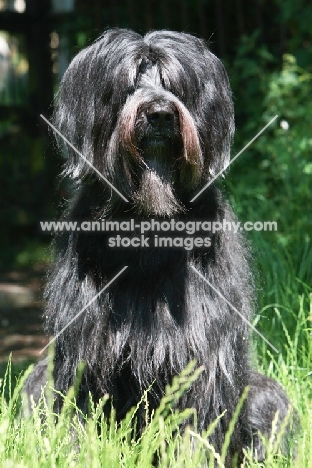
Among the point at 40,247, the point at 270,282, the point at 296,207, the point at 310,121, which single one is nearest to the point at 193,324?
the point at 270,282

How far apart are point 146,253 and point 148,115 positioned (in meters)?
0.53

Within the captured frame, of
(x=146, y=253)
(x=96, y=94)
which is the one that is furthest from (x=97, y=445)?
(x=96, y=94)

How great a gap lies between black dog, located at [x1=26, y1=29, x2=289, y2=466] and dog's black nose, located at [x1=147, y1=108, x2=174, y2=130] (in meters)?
0.04

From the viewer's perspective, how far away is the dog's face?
287cm

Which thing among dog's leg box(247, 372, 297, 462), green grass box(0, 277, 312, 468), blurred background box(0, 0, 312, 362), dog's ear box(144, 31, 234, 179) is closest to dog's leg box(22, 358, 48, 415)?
green grass box(0, 277, 312, 468)

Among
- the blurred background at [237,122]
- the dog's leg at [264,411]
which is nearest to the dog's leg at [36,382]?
the blurred background at [237,122]

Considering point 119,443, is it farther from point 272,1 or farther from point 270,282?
point 272,1

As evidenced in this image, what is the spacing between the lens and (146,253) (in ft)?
9.73

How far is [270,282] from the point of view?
431cm

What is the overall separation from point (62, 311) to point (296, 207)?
2.32 metres

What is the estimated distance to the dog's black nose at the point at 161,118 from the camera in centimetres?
283

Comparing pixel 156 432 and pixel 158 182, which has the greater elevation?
pixel 158 182

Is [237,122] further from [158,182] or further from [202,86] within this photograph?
[158,182]

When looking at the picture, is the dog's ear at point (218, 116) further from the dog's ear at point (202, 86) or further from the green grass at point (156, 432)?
the green grass at point (156, 432)
